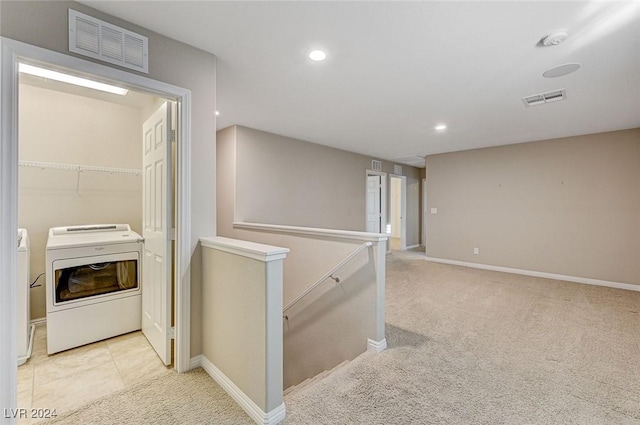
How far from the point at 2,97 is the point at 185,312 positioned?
1585mm

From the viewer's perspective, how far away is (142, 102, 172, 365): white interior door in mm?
2182

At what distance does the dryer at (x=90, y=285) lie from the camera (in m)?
2.38

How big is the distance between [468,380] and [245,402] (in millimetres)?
1527

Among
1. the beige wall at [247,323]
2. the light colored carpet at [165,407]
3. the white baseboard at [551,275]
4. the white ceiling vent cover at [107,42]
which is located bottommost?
the light colored carpet at [165,407]

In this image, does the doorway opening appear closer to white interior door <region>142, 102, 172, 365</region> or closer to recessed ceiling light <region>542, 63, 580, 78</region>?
recessed ceiling light <region>542, 63, 580, 78</region>

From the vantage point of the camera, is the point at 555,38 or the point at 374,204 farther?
the point at 374,204

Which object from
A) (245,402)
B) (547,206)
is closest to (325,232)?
(245,402)

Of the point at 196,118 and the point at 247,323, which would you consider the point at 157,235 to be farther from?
the point at 247,323

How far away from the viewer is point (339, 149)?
5879mm

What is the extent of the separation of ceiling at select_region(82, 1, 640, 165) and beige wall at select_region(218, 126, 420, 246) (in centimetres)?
52

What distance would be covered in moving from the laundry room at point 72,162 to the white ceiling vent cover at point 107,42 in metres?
0.82

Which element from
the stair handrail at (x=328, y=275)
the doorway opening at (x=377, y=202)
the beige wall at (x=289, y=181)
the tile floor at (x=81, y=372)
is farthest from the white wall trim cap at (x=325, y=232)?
the doorway opening at (x=377, y=202)

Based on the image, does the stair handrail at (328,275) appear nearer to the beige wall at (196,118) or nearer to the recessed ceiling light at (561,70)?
the beige wall at (196,118)

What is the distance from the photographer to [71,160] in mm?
3104
